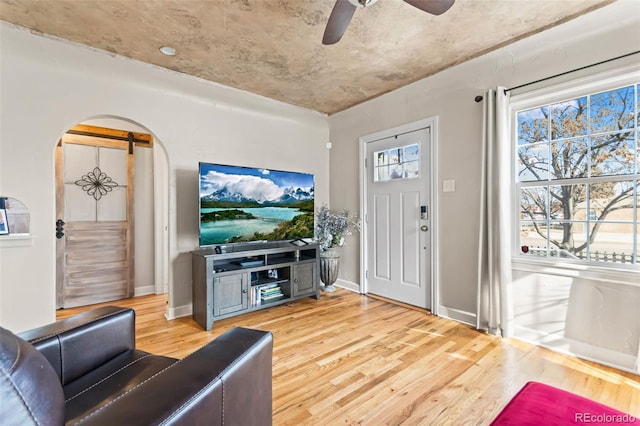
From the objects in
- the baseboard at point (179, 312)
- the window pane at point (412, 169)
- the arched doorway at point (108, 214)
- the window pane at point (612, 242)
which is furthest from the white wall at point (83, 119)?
the window pane at point (612, 242)

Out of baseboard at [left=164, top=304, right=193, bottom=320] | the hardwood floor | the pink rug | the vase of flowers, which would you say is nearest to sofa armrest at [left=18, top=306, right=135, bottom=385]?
the hardwood floor

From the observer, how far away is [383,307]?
3.44 metres

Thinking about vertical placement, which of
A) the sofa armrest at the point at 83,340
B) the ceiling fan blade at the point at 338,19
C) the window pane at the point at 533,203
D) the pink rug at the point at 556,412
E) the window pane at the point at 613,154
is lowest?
the pink rug at the point at 556,412

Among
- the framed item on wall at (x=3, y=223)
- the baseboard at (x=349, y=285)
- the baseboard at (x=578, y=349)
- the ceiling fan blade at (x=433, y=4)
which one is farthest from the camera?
the baseboard at (x=349, y=285)

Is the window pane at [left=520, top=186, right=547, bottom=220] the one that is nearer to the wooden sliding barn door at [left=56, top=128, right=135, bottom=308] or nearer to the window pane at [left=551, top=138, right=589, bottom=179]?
the window pane at [left=551, top=138, right=589, bottom=179]

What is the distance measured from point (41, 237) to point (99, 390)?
2102 mm

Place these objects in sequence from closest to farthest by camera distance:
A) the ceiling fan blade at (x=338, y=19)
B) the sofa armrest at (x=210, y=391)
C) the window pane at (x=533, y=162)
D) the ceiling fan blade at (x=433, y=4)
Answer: the sofa armrest at (x=210, y=391)
the ceiling fan blade at (x=433, y=4)
the ceiling fan blade at (x=338, y=19)
the window pane at (x=533, y=162)

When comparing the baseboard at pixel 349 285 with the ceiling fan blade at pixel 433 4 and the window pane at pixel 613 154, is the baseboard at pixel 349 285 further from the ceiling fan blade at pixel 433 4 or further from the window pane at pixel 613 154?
the ceiling fan blade at pixel 433 4

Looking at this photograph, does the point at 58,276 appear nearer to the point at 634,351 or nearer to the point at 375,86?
the point at 375,86

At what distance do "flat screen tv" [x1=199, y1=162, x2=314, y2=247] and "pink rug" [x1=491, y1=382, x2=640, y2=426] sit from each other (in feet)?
9.17

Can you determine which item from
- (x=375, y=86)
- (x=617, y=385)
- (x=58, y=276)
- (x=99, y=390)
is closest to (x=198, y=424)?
(x=99, y=390)

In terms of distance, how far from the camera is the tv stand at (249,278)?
9.48 ft

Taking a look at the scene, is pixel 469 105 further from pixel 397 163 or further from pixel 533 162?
pixel 397 163

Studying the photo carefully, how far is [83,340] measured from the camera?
1.28 meters
